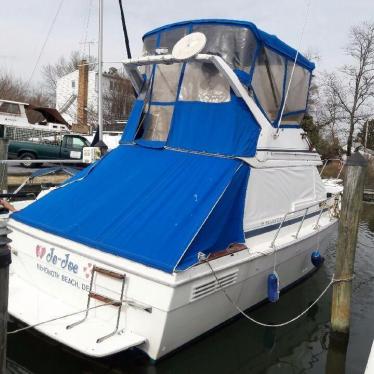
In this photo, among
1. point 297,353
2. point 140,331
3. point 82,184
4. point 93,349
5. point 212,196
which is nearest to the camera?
point 93,349

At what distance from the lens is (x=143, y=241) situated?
4523 mm

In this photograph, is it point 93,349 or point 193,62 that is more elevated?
point 193,62

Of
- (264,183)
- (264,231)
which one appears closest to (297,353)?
(264,231)

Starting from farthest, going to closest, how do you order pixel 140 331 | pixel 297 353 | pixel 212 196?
pixel 297 353 → pixel 212 196 → pixel 140 331

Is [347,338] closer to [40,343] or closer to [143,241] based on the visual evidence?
[143,241]

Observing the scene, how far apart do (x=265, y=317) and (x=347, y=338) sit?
3.46 ft

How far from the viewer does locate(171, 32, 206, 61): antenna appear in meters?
5.35

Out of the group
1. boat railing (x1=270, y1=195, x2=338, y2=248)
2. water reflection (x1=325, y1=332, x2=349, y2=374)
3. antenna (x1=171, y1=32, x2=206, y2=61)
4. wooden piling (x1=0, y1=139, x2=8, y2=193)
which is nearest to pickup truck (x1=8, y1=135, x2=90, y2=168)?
wooden piling (x1=0, y1=139, x2=8, y2=193)

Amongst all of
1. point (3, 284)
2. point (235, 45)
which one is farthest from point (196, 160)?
point (3, 284)

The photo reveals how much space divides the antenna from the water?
10.7ft

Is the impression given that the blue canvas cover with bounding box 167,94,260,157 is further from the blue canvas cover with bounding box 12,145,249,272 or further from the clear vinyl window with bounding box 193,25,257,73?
the clear vinyl window with bounding box 193,25,257,73

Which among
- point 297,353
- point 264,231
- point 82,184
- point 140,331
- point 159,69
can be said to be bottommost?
point 297,353

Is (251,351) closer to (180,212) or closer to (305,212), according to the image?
(180,212)

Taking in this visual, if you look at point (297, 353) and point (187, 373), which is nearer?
point (187, 373)
